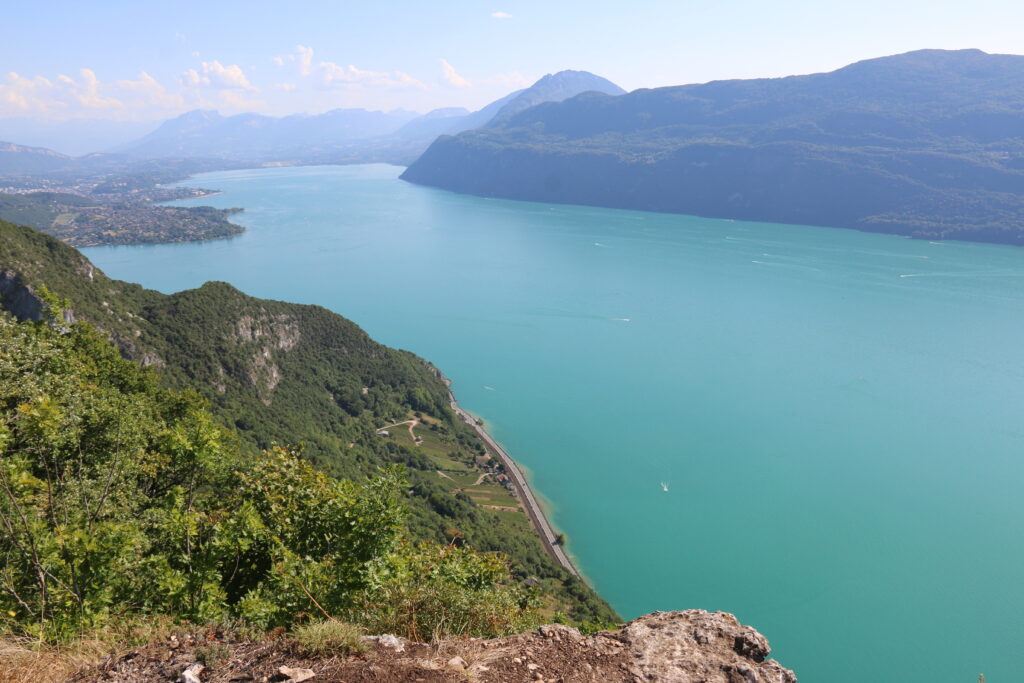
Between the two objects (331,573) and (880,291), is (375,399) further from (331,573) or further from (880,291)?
(880,291)

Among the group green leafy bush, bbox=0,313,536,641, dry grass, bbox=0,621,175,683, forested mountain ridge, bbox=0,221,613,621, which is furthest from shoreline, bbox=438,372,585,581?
dry grass, bbox=0,621,175,683

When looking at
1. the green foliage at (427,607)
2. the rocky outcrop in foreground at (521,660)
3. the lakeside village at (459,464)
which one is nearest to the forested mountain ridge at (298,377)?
the lakeside village at (459,464)

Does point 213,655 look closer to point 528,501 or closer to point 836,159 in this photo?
point 528,501

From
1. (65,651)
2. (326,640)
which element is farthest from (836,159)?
(65,651)

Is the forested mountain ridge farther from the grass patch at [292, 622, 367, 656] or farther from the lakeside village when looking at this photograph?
the grass patch at [292, 622, 367, 656]

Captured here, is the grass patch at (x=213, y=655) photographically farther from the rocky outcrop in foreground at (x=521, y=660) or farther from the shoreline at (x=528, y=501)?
the shoreline at (x=528, y=501)

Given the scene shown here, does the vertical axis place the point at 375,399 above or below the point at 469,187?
below

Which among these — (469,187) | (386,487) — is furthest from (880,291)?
(469,187)
